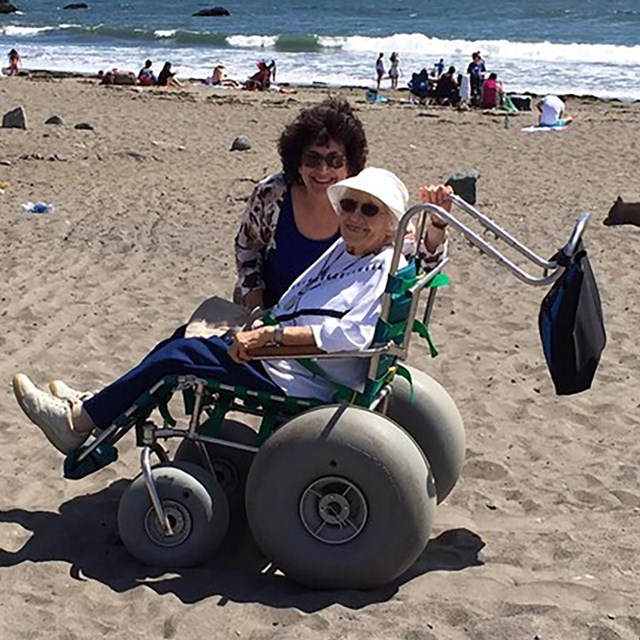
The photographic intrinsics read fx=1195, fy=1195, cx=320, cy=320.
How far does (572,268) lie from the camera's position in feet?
12.5

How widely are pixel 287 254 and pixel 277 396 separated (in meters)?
0.91

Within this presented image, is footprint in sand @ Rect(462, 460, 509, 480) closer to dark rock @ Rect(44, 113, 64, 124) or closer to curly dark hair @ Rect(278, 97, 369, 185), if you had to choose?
curly dark hair @ Rect(278, 97, 369, 185)

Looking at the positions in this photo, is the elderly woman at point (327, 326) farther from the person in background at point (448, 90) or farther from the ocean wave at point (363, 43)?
the ocean wave at point (363, 43)

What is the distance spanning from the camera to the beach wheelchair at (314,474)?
12.7ft

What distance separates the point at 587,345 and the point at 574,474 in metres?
1.46

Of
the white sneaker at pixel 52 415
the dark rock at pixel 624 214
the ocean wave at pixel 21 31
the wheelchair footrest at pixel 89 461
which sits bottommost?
the ocean wave at pixel 21 31

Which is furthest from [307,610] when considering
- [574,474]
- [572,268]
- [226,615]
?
[574,474]

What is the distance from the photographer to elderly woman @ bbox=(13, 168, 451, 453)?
4.00 m

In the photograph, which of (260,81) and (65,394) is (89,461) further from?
(260,81)

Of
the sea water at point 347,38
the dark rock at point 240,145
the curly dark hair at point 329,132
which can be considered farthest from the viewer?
the sea water at point 347,38

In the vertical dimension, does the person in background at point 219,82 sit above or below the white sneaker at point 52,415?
below

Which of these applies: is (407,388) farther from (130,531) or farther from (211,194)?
(211,194)

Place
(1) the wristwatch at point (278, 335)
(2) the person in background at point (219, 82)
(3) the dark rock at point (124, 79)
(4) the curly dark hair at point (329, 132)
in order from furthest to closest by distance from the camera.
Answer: (2) the person in background at point (219, 82)
(3) the dark rock at point (124, 79)
(4) the curly dark hair at point (329, 132)
(1) the wristwatch at point (278, 335)

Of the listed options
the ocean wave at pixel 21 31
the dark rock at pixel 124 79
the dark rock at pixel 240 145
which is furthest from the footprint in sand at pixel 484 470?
the ocean wave at pixel 21 31
